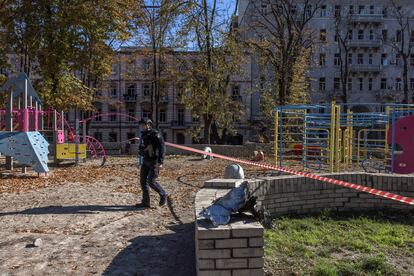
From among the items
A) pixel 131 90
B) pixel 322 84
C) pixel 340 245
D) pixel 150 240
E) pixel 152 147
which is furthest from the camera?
pixel 131 90

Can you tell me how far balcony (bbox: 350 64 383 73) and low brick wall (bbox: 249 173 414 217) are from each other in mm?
54562

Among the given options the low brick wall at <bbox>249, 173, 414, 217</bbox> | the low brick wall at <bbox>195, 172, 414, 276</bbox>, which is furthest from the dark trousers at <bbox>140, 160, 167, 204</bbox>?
the low brick wall at <bbox>249, 173, 414, 217</bbox>

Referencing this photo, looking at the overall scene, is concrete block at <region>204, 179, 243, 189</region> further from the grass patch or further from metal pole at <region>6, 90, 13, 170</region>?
metal pole at <region>6, 90, 13, 170</region>

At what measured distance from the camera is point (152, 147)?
8172mm

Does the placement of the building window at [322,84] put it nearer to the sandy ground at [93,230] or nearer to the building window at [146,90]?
the building window at [146,90]

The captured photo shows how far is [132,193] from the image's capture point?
389 inches

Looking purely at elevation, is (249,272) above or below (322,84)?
below

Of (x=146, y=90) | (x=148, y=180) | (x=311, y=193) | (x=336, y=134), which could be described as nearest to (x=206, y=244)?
(x=311, y=193)

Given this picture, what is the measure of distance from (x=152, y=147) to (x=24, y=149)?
6.18m

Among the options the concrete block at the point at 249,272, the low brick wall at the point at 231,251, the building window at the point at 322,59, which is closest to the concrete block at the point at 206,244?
the low brick wall at the point at 231,251

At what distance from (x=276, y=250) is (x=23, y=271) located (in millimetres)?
2774

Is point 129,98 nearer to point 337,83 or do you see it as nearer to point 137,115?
point 137,115

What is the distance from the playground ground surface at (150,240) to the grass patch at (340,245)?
0.03ft

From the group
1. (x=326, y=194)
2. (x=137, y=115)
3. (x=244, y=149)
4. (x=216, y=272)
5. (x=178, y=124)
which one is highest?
(x=137, y=115)
